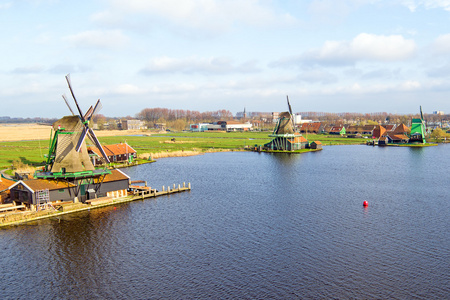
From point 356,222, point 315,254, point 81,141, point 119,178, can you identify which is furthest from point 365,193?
point 81,141

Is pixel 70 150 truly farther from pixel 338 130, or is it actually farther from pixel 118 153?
pixel 338 130

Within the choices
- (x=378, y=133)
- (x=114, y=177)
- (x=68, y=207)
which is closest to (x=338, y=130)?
(x=378, y=133)

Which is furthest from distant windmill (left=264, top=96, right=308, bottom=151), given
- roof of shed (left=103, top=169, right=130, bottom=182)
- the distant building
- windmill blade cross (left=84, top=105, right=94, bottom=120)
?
the distant building

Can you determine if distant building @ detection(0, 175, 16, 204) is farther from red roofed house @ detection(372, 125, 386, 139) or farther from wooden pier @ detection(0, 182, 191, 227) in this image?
red roofed house @ detection(372, 125, 386, 139)

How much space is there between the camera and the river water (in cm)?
2288

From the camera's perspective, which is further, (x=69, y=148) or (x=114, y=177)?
(x=114, y=177)

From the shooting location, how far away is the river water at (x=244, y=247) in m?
22.9

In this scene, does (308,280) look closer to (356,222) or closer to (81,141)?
(356,222)

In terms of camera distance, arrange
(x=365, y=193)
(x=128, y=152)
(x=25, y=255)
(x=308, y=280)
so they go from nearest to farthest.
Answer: (x=308, y=280)
(x=25, y=255)
(x=365, y=193)
(x=128, y=152)

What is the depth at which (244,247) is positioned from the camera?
1144 inches

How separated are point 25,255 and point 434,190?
4620 cm

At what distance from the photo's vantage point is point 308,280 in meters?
23.8

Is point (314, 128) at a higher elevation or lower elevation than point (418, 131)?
higher

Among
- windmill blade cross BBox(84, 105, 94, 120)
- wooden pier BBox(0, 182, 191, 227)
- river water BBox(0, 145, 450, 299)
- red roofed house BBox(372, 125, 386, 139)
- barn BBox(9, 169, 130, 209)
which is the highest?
windmill blade cross BBox(84, 105, 94, 120)
